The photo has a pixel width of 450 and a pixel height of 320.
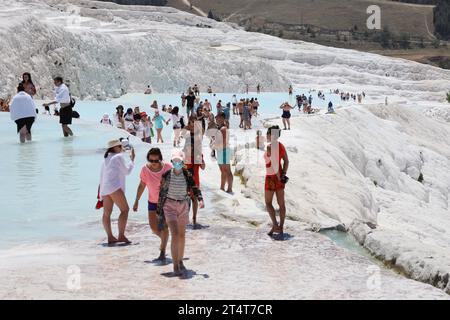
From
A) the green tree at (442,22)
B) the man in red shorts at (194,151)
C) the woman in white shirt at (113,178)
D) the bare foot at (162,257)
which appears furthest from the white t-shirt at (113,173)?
the green tree at (442,22)

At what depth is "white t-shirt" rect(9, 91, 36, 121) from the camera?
15.2m

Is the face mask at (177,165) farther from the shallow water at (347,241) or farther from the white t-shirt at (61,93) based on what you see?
the white t-shirt at (61,93)

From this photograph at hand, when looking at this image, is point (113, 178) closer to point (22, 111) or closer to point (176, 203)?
point (176, 203)

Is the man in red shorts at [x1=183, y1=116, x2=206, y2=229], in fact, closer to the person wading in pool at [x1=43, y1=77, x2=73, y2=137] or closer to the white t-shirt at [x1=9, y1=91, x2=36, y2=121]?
the person wading in pool at [x1=43, y1=77, x2=73, y2=137]

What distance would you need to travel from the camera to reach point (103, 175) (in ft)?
27.3

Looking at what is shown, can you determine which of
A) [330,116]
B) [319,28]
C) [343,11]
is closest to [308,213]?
[330,116]

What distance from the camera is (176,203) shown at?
7.18 m

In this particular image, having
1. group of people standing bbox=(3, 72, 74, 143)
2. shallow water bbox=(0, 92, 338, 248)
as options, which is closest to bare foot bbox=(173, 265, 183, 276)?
shallow water bbox=(0, 92, 338, 248)

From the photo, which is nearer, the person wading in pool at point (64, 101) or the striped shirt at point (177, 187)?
the striped shirt at point (177, 187)

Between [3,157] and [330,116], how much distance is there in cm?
1998

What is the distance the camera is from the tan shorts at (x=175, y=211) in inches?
283

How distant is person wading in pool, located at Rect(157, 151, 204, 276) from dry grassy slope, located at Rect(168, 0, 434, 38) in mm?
157889

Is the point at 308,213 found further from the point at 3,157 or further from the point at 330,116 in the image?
the point at 330,116

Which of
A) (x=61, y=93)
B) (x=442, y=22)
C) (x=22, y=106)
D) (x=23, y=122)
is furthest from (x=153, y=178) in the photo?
(x=442, y=22)
